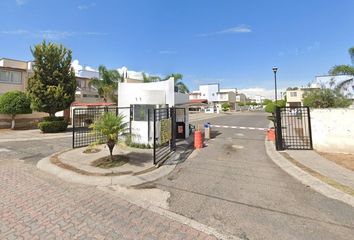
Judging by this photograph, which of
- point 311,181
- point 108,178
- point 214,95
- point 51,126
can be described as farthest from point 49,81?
point 214,95

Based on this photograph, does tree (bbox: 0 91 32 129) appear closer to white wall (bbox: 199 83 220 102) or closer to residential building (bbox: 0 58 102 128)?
residential building (bbox: 0 58 102 128)

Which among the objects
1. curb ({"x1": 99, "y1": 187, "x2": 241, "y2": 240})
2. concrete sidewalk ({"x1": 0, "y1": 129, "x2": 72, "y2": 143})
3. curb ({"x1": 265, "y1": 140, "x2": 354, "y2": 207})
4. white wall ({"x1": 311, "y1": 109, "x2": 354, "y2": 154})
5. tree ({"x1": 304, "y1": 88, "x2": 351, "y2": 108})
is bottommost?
curb ({"x1": 99, "y1": 187, "x2": 241, "y2": 240})

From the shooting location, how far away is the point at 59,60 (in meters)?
17.7

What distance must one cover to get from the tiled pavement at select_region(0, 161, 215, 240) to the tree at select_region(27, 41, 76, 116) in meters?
12.8

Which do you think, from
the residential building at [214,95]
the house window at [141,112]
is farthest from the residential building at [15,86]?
the residential building at [214,95]

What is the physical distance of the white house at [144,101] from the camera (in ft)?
A: 37.1

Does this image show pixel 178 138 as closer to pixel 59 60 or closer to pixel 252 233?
pixel 252 233

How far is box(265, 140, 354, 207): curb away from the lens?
5.09 m

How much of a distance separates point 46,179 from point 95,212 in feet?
10.6

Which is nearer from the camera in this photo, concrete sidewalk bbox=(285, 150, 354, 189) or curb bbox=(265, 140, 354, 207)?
curb bbox=(265, 140, 354, 207)

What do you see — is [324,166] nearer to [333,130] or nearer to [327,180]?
[327,180]

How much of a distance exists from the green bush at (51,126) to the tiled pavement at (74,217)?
517 inches

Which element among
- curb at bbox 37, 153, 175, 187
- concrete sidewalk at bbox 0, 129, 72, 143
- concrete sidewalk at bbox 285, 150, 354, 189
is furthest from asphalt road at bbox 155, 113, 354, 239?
concrete sidewalk at bbox 0, 129, 72, 143

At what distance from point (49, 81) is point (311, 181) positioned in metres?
19.3
